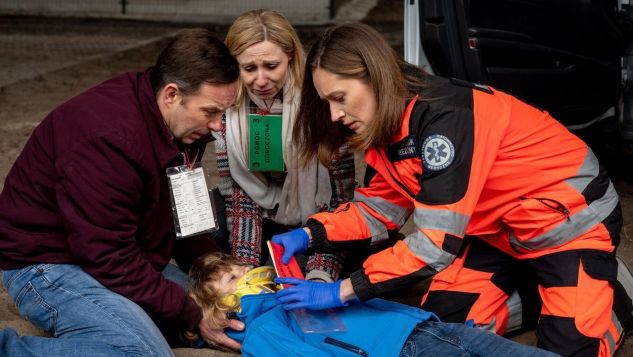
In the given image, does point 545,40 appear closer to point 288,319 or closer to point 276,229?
point 276,229

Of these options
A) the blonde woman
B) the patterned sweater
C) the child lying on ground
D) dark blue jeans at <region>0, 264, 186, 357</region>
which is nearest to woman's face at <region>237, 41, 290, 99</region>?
the blonde woman

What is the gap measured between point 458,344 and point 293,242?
78 centimetres

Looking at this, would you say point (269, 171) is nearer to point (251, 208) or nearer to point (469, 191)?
point (251, 208)

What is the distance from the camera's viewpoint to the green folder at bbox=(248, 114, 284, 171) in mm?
3834

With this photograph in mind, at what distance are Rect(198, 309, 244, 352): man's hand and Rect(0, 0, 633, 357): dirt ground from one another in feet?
0.16

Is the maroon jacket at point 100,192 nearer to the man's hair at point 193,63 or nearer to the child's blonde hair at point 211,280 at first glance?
the man's hair at point 193,63

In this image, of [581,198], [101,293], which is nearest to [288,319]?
[101,293]

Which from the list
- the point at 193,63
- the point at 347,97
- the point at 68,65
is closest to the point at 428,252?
the point at 347,97

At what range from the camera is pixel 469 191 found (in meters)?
2.98

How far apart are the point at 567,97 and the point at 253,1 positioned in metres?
8.79

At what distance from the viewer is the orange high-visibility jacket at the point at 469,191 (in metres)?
2.98

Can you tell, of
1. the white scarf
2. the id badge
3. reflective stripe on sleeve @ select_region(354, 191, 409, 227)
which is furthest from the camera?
the white scarf

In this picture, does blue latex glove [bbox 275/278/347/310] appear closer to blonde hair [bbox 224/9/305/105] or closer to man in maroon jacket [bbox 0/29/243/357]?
man in maroon jacket [bbox 0/29/243/357]

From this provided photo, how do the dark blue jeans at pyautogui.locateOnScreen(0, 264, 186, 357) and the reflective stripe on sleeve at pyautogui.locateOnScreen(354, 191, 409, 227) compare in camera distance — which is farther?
the reflective stripe on sleeve at pyautogui.locateOnScreen(354, 191, 409, 227)
